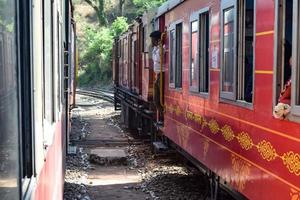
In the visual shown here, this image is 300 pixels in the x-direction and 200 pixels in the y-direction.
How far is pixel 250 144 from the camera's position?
499 centimetres

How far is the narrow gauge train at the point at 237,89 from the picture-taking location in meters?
4.02

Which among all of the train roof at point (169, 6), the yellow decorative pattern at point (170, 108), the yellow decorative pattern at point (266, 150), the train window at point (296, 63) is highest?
the train roof at point (169, 6)

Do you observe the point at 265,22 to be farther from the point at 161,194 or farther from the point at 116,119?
the point at 116,119

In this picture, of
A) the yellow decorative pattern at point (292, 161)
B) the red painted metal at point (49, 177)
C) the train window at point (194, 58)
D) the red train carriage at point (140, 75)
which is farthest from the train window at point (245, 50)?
the red train carriage at point (140, 75)

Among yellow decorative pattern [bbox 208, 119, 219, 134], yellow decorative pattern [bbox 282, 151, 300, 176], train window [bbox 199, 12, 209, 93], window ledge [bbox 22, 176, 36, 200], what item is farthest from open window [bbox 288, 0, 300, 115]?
train window [bbox 199, 12, 209, 93]

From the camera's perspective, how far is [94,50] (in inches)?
1874

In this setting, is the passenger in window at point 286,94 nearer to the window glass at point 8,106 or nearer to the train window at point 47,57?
the train window at point 47,57

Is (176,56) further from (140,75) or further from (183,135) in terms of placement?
(140,75)

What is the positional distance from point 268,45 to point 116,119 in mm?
19495

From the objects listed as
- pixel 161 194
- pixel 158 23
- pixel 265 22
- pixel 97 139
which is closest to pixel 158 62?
pixel 158 23

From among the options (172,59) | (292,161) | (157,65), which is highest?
(172,59)

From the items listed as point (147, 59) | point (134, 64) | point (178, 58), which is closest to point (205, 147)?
point (178, 58)

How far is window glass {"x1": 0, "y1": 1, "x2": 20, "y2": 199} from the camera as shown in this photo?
1412 millimetres

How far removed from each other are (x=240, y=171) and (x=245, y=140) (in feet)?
1.21
